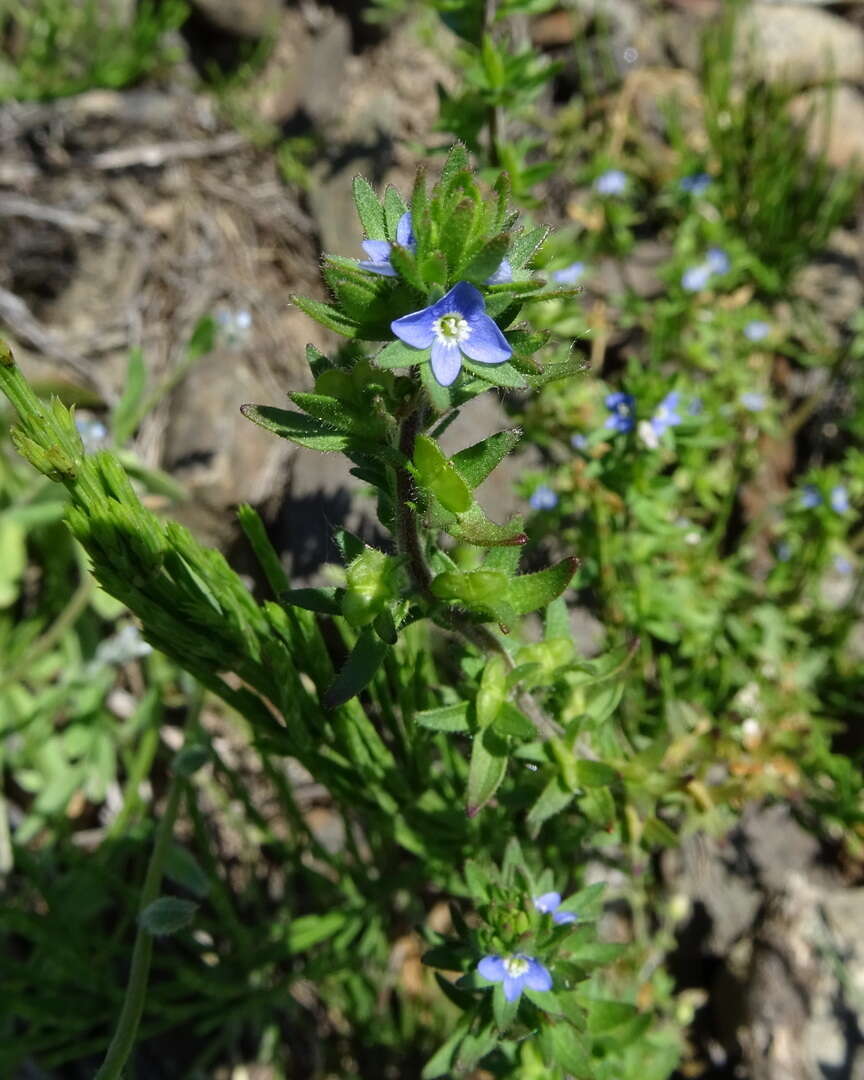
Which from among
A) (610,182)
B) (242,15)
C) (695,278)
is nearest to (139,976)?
(695,278)

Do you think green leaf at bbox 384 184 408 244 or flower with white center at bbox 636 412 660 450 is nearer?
green leaf at bbox 384 184 408 244

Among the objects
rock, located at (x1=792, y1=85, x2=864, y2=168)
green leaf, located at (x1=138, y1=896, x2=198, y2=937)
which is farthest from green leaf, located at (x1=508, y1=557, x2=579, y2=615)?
rock, located at (x1=792, y1=85, x2=864, y2=168)

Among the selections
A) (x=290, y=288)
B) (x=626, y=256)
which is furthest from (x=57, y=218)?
(x=626, y=256)

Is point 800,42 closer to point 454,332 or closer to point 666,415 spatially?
point 666,415

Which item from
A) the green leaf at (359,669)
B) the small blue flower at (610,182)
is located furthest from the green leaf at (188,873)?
the small blue flower at (610,182)

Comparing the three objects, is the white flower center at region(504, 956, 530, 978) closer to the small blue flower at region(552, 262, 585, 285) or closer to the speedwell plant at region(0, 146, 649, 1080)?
the speedwell plant at region(0, 146, 649, 1080)

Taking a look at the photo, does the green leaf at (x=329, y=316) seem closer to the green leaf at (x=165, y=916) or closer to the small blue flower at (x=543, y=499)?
the green leaf at (x=165, y=916)
